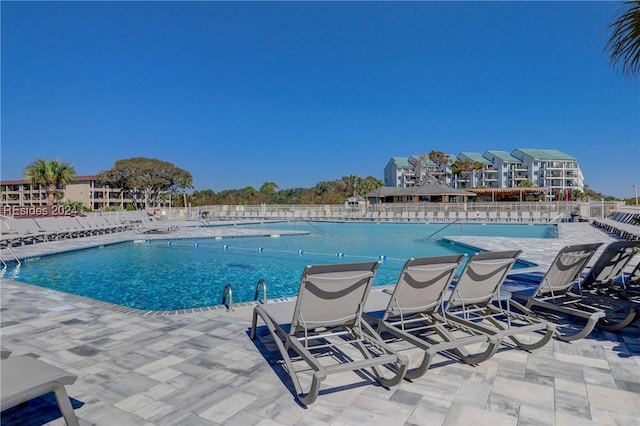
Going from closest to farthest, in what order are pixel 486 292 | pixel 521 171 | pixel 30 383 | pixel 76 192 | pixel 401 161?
pixel 30 383 → pixel 486 292 → pixel 76 192 → pixel 521 171 → pixel 401 161

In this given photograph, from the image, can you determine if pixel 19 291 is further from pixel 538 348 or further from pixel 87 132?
pixel 87 132

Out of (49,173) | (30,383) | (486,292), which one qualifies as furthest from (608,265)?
(49,173)

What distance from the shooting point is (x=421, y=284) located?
3070 millimetres

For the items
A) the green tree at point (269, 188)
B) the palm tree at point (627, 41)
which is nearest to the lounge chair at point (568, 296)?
the palm tree at point (627, 41)

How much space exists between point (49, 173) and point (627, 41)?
38186 mm

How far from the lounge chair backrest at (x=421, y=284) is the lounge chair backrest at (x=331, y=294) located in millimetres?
295

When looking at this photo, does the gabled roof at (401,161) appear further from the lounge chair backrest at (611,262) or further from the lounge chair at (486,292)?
the lounge chair at (486,292)

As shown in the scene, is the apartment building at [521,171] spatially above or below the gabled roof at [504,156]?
below

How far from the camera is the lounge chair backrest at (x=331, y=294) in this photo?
264 centimetres


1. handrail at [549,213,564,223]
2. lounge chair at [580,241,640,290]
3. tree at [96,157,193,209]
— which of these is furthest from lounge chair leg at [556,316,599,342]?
tree at [96,157,193,209]

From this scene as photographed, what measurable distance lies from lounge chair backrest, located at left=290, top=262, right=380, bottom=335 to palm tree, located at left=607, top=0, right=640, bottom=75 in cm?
358

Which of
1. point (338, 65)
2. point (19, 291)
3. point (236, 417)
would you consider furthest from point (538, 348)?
point (338, 65)

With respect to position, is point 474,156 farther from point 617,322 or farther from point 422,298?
point 422,298

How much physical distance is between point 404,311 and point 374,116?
141 feet
